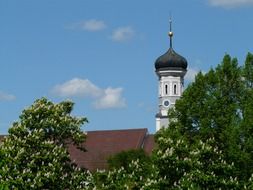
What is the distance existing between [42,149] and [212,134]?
7.57 metres

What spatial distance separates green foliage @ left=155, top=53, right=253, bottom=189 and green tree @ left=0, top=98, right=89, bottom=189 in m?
3.92

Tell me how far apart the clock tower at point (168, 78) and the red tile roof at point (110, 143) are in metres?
26.6

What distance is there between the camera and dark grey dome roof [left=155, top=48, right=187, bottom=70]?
10662 centimetres

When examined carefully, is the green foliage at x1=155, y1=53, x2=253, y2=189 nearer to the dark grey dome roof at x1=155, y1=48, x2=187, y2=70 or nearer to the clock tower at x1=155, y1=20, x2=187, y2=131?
the clock tower at x1=155, y1=20, x2=187, y2=131

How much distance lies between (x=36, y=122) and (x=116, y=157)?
807 inches

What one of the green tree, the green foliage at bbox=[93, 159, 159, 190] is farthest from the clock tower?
the green foliage at bbox=[93, 159, 159, 190]

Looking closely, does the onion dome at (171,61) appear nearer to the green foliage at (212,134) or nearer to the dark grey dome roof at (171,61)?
the dark grey dome roof at (171,61)

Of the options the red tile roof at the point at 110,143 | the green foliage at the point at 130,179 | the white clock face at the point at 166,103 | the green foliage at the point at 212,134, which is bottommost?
the green foliage at the point at 130,179

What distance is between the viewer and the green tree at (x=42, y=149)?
101 ft

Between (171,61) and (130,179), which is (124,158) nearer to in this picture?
(130,179)

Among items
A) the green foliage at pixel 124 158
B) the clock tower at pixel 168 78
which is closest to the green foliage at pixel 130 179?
the green foliage at pixel 124 158

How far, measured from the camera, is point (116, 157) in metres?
52.6

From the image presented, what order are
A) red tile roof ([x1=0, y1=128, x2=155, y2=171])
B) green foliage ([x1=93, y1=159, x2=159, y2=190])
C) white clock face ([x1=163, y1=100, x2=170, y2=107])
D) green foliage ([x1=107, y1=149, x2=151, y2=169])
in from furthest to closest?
white clock face ([x1=163, y1=100, x2=170, y2=107]), red tile roof ([x1=0, y1=128, x2=155, y2=171]), green foliage ([x1=107, y1=149, x2=151, y2=169]), green foliage ([x1=93, y1=159, x2=159, y2=190])

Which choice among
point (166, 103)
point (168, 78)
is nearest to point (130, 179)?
point (168, 78)
